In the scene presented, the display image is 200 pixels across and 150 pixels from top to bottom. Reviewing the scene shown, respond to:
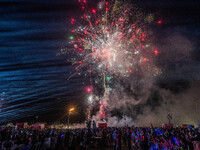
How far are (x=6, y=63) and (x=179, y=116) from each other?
180ft

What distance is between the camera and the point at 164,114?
50750 millimetres

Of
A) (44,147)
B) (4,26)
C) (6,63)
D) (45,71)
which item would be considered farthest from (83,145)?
(4,26)

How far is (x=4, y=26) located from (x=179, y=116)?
56.4m

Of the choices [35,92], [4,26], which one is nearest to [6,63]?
[4,26]

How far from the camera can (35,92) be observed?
2103 centimetres

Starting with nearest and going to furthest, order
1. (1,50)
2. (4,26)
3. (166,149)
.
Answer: (166,149), (4,26), (1,50)

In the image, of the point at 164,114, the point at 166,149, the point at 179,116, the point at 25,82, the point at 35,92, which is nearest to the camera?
the point at 166,149

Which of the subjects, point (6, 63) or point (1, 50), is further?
point (6, 63)

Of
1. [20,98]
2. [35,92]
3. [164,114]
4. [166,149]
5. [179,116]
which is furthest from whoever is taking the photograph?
[164,114]

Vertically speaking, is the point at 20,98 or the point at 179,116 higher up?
the point at 20,98

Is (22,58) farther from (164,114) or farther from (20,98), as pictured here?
(164,114)

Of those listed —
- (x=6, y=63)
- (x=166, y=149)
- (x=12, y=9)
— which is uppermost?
(x=12, y=9)

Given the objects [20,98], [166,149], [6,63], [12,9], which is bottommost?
[166,149]

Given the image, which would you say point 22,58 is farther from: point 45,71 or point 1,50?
point 45,71
